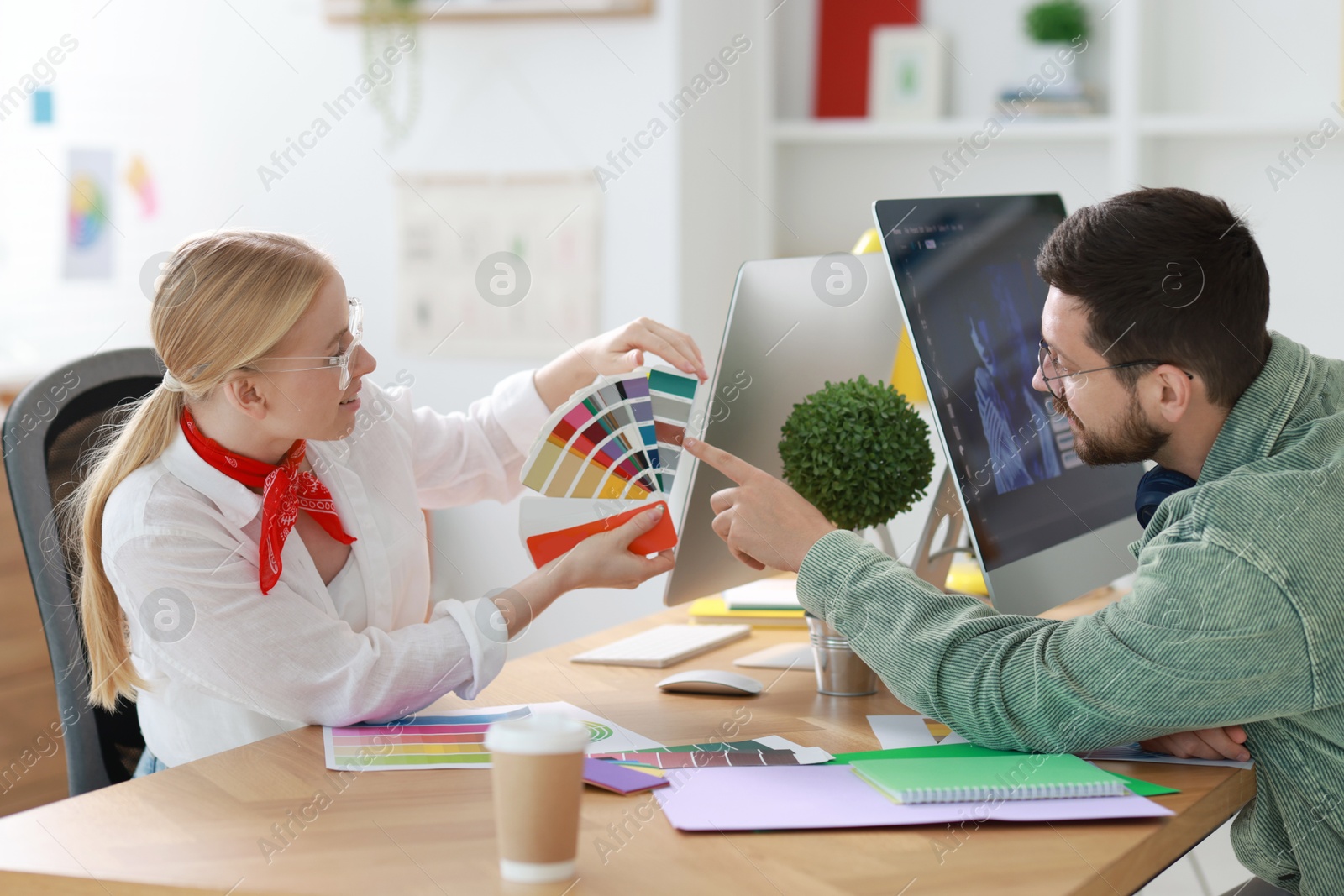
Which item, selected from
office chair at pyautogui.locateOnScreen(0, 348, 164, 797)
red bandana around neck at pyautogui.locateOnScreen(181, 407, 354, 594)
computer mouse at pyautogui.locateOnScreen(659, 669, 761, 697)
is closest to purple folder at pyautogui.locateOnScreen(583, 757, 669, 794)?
computer mouse at pyautogui.locateOnScreen(659, 669, 761, 697)

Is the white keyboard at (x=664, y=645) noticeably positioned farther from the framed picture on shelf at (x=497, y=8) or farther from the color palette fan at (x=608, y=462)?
the framed picture on shelf at (x=497, y=8)

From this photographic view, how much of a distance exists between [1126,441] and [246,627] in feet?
3.05

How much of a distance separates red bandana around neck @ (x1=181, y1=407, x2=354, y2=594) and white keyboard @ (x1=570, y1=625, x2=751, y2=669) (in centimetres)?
37

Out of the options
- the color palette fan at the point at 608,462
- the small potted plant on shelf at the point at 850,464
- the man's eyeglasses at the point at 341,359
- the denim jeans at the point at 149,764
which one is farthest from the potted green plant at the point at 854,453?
the denim jeans at the point at 149,764

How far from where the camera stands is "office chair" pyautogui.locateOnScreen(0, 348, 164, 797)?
1540mm

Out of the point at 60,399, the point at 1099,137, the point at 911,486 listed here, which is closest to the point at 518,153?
the point at 1099,137

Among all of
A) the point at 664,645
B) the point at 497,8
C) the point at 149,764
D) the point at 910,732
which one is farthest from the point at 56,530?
the point at 497,8

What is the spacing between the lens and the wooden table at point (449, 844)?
38.1 inches

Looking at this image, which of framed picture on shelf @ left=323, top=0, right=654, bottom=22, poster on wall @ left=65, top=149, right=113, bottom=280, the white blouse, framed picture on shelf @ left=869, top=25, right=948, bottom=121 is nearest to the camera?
the white blouse

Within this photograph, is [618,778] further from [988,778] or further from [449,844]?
[988,778]

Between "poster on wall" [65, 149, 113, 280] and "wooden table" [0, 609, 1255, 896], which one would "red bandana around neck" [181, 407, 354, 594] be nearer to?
"wooden table" [0, 609, 1255, 896]

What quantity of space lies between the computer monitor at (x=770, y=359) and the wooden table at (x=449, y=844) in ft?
1.47

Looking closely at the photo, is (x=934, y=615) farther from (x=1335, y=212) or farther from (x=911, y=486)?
(x=1335, y=212)

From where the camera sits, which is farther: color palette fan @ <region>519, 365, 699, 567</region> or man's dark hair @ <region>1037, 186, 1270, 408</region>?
color palette fan @ <region>519, 365, 699, 567</region>
